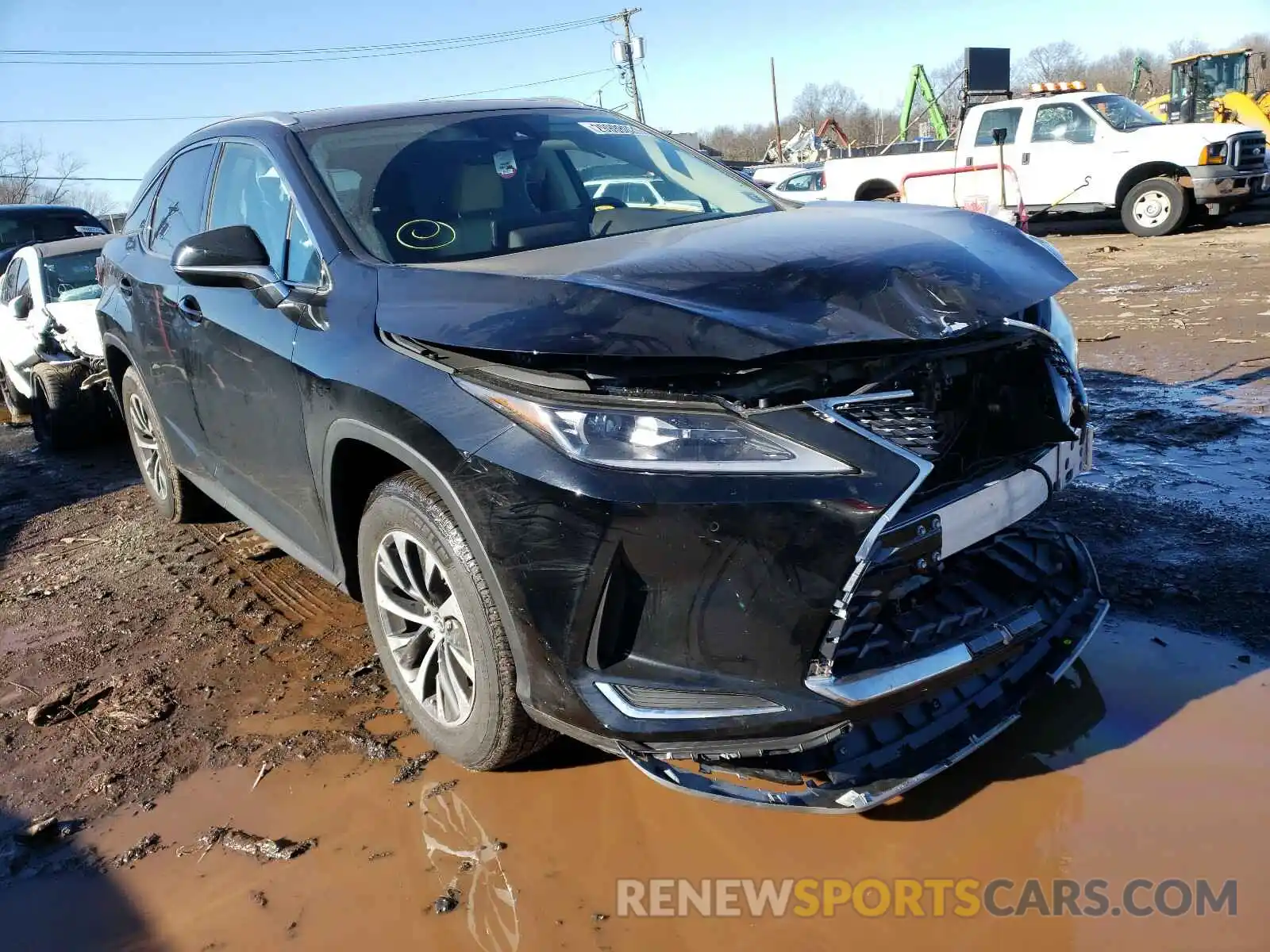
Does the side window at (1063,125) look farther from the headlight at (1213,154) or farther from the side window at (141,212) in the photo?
the side window at (141,212)

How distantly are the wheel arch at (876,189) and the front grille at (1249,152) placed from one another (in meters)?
4.74

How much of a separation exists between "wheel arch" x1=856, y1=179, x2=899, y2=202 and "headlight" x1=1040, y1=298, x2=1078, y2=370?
14291 millimetres

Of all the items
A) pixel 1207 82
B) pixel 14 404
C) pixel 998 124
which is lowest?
pixel 14 404

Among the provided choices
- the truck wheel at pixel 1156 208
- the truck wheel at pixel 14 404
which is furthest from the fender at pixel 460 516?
the truck wheel at pixel 1156 208

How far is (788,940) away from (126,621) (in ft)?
10.4

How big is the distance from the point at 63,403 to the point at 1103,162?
13.8 m

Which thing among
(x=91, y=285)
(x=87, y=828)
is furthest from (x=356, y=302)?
(x=91, y=285)

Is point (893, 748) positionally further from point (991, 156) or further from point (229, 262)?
point (991, 156)

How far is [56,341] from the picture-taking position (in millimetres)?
7551

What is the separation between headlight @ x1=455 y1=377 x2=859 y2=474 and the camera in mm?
2021

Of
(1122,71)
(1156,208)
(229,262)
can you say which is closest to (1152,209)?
(1156,208)

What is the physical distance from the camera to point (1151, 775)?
8.08ft

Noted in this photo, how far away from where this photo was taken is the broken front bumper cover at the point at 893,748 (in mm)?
2133

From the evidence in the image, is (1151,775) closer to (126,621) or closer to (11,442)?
(126,621)
